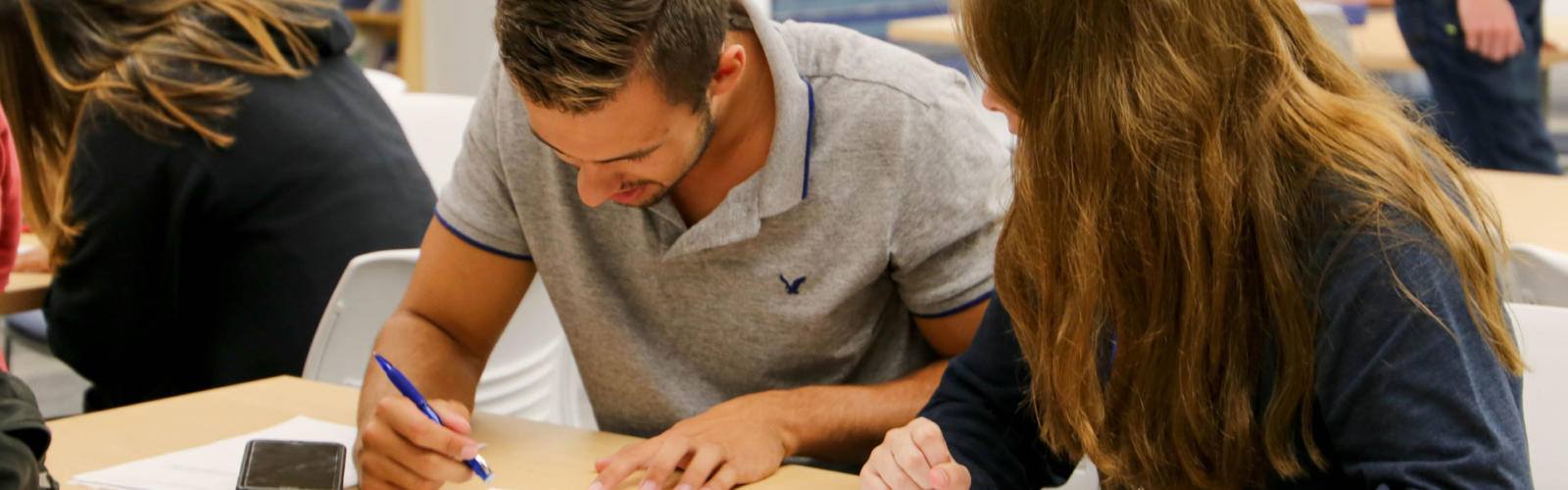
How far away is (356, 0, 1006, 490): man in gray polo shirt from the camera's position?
125 centimetres

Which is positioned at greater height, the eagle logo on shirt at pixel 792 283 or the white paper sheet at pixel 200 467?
the eagle logo on shirt at pixel 792 283

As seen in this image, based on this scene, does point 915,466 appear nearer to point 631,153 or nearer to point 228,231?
point 631,153

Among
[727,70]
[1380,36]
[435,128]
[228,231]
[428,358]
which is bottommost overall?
[1380,36]

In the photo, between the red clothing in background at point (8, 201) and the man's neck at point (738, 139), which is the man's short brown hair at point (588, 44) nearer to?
the man's neck at point (738, 139)

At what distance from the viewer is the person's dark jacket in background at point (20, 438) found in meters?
0.87

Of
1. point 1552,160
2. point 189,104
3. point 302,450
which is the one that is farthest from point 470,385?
point 1552,160

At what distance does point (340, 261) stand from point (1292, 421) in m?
1.43

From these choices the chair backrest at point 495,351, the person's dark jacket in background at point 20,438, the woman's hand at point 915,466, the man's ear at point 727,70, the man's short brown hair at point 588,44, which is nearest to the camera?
the person's dark jacket in background at point 20,438

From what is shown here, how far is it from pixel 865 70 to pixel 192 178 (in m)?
1.06

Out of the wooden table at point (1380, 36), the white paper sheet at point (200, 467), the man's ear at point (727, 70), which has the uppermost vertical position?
the man's ear at point (727, 70)

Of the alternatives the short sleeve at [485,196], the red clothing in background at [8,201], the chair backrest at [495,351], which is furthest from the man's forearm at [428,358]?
the red clothing in background at [8,201]

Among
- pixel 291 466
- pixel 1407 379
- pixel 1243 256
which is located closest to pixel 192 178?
pixel 291 466

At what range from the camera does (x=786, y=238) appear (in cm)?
146

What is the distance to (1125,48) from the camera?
37.8 inches
